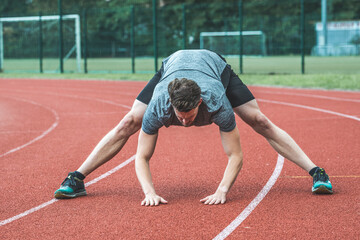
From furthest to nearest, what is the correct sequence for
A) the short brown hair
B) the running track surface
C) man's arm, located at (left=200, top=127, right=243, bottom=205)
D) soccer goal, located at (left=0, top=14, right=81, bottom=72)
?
soccer goal, located at (left=0, top=14, right=81, bottom=72)
man's arm, located at (left=200, top=127, right=243, bottom=205)
the running track surface
the short brown hair

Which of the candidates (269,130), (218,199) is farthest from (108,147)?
(269,130)

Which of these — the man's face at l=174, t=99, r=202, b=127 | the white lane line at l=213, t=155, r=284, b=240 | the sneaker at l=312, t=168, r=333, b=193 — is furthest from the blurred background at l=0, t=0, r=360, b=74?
the man's face at l=174, t=99, r=202, b=127

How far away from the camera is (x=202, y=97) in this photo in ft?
14.1

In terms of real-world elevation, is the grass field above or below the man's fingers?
above

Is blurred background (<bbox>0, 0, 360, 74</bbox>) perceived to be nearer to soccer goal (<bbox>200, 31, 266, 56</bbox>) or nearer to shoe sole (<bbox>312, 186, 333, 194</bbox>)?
soccer goal (<bbox>200, 31, 266, 56</bbox>)

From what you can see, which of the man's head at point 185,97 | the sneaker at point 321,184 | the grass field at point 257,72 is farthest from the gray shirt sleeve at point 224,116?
the grass field at point 257,72

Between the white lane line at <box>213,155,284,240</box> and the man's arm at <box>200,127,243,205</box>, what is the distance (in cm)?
26

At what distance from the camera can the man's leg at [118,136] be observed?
501cm

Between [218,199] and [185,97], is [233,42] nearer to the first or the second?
[218,199]

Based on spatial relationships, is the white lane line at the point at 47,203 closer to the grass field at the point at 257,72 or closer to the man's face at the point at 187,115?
the man's face at the point at 187,115

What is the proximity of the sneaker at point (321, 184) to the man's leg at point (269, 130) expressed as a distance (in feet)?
0.41

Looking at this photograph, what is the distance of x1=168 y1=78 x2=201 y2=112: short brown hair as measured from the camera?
4039mm

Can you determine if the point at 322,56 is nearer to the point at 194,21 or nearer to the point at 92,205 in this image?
the point at 194,21

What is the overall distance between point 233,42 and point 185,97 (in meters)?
21.8
